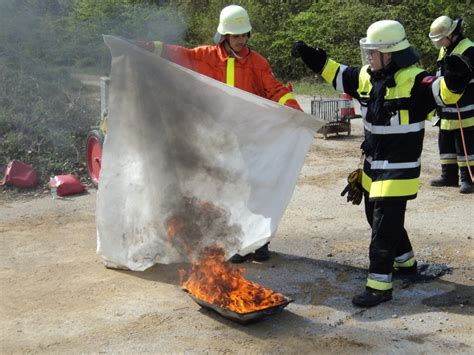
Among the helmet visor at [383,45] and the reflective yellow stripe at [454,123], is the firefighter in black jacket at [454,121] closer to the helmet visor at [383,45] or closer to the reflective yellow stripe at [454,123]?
the reflective yellow stripe at [454,123]

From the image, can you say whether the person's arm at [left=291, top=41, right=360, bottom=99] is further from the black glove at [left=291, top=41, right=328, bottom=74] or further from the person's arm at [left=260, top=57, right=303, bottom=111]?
the person's arm at [left=260, top=57, right=303, bottom=111]

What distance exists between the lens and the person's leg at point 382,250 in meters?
4.70

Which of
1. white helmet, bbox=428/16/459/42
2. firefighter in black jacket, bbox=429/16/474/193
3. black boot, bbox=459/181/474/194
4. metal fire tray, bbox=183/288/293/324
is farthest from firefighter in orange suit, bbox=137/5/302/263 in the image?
black boot, bbox=459/181/474/194

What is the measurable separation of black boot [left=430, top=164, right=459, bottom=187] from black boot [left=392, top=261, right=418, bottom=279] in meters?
3.27

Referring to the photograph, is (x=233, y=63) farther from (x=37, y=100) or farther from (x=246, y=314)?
(x=37, y=100)

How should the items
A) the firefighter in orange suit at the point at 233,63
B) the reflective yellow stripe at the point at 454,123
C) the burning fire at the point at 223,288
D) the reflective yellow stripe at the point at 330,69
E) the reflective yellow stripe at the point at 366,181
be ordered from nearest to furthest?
the burning fire at the point at 223,288, the reflective yellow stripe at the point at 366,181, the reflective yellow stripe at the point at 330,69, the firefighter in orange suit at the point at 233,63, the reflective yellow stripe at the point at 454,123

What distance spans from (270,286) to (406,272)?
112 cm

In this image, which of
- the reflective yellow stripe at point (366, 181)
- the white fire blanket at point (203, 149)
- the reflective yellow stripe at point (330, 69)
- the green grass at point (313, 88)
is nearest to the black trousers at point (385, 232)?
the reflective yellow stripe at point (366, 181)

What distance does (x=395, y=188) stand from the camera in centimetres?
463

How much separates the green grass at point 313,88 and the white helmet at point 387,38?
13.6 meters

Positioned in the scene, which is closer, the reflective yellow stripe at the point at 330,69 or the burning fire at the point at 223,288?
the burning fire at the point at 223,288

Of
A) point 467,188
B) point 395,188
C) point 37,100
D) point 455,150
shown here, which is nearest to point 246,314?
point 395,188

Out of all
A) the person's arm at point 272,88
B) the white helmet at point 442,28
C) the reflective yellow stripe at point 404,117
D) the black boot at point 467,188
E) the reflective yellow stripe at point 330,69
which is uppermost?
the white helmet at point 442,28

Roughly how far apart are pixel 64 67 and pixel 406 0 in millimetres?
12916
